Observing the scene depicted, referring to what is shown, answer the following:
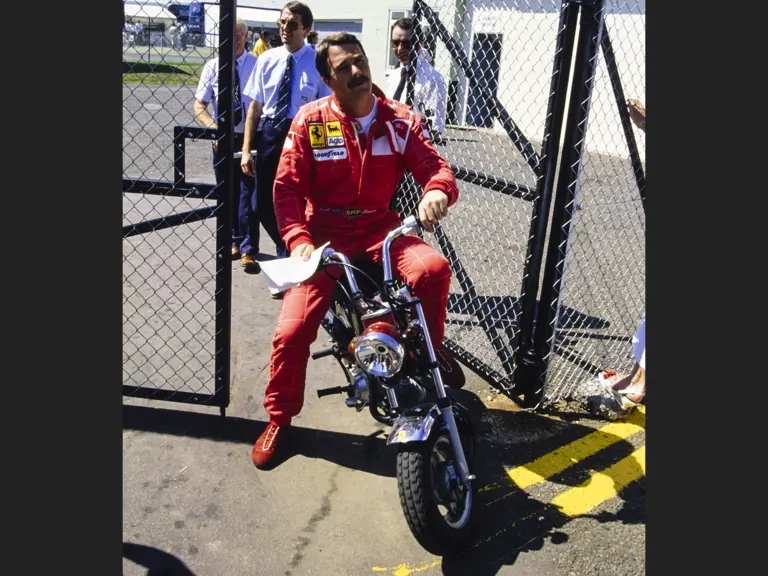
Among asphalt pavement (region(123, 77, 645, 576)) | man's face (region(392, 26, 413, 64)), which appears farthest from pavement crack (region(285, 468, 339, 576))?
man's face (region(392, 26, 413, 64))

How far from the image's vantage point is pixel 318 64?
3.54 metres

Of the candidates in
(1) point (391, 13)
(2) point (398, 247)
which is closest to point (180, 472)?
(2) point (398, 247)

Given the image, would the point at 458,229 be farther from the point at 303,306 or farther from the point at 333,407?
the point at 303,306

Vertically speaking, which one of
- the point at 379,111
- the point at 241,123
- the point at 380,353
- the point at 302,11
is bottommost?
the point at 380,353

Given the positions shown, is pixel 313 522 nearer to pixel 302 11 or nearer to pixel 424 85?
pixel 424 85

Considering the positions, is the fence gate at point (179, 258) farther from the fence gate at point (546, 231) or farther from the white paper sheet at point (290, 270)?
the fence gate at point (546, 231)

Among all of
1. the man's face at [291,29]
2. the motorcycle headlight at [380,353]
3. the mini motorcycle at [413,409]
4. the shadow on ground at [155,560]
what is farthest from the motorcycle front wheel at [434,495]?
the man's face at [291,29]

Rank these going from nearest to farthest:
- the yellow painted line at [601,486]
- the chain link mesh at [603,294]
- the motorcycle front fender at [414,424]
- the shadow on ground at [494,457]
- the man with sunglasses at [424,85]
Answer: the motorcycle front fender at [414,424] < the shadow on ground at [494,457] < the yellow painted line at [601,486] < the chain link mesh at [603,294] < the man with sunglasses at [424,85]

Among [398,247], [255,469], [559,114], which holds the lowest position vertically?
[255,469]

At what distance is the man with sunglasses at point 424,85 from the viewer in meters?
5.09

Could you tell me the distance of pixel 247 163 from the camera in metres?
5.69

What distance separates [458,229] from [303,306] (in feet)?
16.8

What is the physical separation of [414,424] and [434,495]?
0.28 meters

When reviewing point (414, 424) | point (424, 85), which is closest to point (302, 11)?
point (424, 85)
